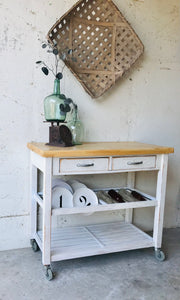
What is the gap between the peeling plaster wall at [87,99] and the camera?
7.53ft

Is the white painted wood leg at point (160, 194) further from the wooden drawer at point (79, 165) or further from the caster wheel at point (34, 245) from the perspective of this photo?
the caster wheel at point (34, 245)

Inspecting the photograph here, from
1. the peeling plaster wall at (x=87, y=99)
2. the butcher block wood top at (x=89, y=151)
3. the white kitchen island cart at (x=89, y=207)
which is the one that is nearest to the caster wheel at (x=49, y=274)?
the white kitchen island cart at (x=89, y=207)

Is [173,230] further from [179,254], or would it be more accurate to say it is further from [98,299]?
[98,299]

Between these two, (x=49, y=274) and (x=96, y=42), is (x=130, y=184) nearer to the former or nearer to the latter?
(x=49, y=274)

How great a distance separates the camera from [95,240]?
7.70ft

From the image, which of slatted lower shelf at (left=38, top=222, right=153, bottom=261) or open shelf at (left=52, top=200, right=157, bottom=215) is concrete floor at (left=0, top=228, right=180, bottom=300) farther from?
open shelf at (left=52, top=200, right=157, bottom=215)

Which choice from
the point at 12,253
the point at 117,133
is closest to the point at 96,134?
the point at 117,133

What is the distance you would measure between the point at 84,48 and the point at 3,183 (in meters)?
1.34

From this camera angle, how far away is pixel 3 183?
2.37 meters

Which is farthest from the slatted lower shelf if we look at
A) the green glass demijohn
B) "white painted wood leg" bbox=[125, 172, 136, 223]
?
the green glass demijohn

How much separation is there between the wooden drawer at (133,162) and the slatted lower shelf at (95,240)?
63cm

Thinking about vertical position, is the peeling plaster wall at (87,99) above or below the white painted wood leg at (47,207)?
above

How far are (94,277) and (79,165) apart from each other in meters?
0.83

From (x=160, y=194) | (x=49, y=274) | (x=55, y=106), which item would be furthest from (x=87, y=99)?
(x=49, y=274)
